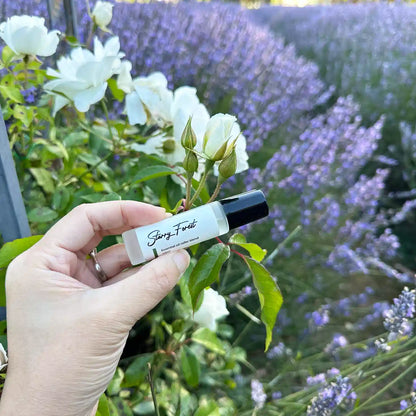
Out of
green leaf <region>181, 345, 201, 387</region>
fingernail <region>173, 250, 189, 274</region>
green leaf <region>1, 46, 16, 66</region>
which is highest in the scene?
green leaf <region>1, 46, 16, 66</region>

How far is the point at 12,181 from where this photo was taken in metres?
0.68

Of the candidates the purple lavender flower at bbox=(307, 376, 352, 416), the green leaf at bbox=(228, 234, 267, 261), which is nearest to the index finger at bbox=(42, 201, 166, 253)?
the green leaf at bbox=(228, 234, 267, 261)

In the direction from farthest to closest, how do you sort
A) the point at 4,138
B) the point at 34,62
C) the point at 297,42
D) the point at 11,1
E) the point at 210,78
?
the point at 297,42 < the point at 210,78 < the point at 11,1 < the point at 34,62 < the point at 4,138

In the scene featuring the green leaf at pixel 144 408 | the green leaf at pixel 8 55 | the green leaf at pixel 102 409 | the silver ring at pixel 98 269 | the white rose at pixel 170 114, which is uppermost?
the green leaf at pixel 8 55

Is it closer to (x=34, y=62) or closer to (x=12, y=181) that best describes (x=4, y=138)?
(x=12, y=181)

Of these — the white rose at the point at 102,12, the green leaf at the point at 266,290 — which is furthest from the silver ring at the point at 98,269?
the white rose at the point at 102,12

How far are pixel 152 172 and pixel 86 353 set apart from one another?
285 millimetres

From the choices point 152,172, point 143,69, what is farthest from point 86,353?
point 143,69

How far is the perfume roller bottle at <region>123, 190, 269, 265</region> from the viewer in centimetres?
58

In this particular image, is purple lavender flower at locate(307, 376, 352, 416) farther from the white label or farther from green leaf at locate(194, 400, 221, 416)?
the white label

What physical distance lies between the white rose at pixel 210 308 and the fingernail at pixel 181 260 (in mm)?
205

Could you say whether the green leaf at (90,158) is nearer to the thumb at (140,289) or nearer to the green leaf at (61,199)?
the green leaf at (61,199)

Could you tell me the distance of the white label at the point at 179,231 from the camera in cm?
58

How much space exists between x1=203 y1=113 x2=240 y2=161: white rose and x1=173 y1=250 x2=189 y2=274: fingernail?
0.14 metres
